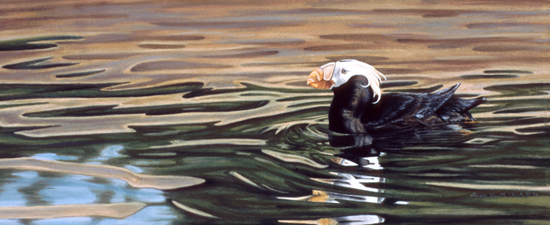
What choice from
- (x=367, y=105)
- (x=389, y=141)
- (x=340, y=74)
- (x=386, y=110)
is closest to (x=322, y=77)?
(x=340, y=74)

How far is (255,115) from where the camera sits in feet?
14.0

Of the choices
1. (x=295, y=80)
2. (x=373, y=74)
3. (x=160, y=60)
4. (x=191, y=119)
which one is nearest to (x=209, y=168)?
(x=191, y=119)

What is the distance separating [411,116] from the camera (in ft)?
12.7

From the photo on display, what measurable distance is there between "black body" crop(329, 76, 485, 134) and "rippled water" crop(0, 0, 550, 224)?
3.6 inches

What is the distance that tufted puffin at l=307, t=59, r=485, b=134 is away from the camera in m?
3.86

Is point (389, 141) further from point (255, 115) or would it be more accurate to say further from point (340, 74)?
point (255, 115)

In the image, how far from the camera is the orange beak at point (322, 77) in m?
3.86

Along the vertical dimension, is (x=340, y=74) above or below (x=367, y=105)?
above

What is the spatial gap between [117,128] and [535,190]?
262cm

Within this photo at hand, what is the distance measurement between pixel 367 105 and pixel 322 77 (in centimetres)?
36

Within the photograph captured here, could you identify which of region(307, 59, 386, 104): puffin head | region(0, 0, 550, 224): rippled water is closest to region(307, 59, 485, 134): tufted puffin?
region(307, 59, 386, 104): puffin head

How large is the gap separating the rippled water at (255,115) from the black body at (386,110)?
0.09 meters

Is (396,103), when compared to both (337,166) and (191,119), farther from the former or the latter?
(191,119)

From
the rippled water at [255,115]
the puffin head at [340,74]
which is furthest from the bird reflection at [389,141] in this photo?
the puffin head at [340,74]
